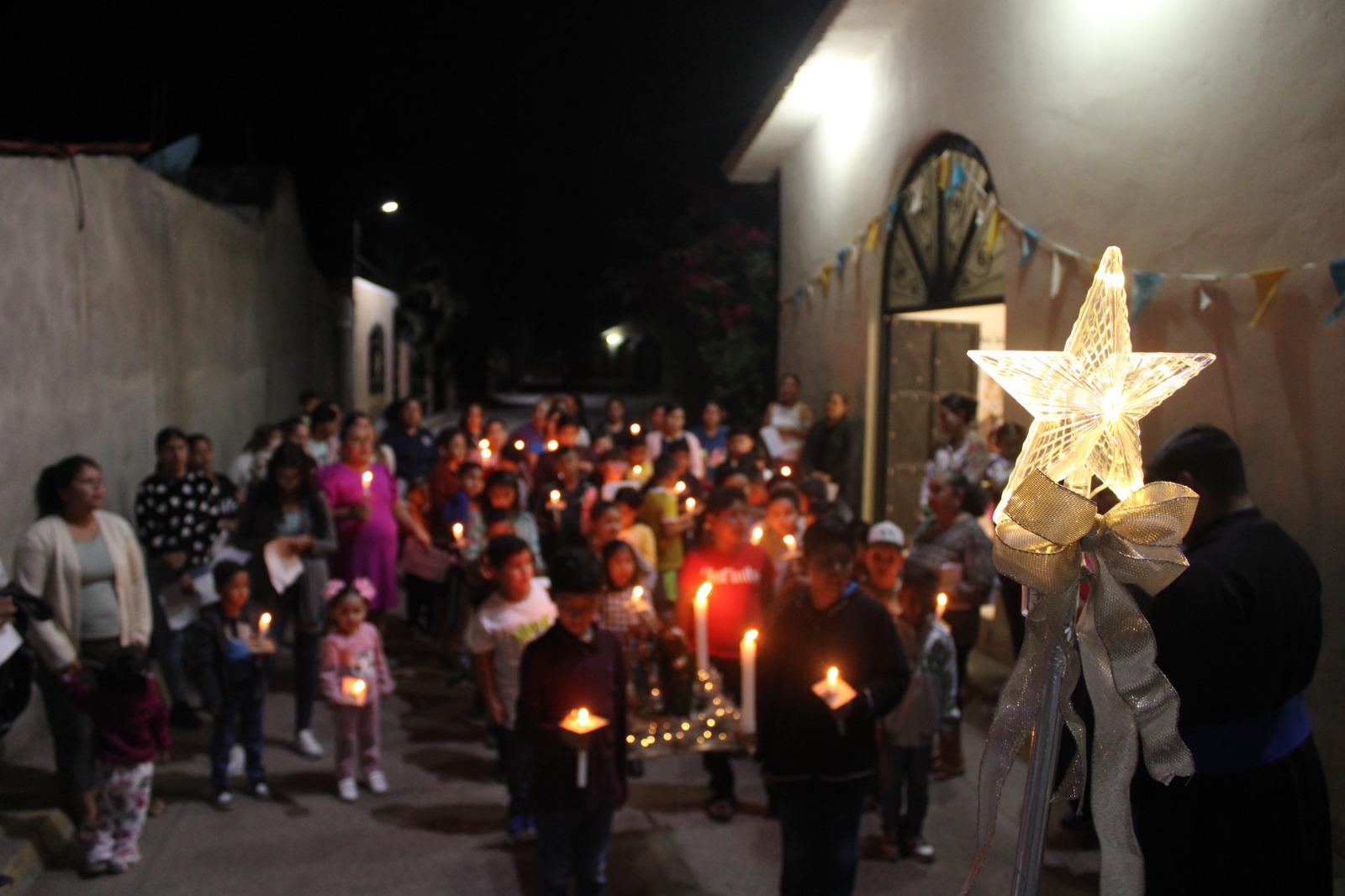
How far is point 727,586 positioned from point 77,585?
3.41 metres

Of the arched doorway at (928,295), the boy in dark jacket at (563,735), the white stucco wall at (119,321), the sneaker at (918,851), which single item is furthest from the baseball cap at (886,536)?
the white stucco wall at (119,321)

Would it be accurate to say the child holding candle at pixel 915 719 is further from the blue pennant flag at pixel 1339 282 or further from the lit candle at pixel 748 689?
the blue pennant flag at pixel 1339 282

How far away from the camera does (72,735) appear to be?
546 cm

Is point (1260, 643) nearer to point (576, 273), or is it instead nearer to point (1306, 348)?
point (1306, 348)

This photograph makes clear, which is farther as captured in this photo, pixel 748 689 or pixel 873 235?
pixel 873 235

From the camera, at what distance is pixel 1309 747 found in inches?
135

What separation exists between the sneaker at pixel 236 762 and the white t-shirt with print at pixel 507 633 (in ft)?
6.05

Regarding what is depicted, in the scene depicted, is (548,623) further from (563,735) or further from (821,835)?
(821,835)

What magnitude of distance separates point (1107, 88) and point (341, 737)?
590 centimetres

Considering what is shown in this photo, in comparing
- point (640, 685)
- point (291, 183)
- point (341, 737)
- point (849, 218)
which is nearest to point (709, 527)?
point (640, 685)

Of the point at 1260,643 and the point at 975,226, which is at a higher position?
the point at 975,226

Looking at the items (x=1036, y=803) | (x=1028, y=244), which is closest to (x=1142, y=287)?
(x=1028, y=244)

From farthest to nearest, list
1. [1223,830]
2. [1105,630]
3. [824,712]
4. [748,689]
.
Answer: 1. [748,689]
2. [824,712]
3. [1223,830]
4. [1105,630]

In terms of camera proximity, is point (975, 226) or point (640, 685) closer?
point (640, 685)
